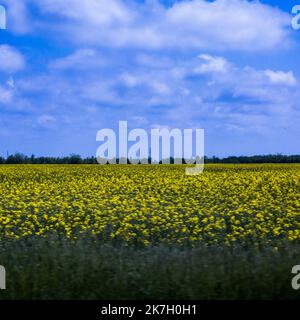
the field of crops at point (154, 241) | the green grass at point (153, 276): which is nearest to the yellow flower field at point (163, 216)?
the field of crops at point (154, 241)

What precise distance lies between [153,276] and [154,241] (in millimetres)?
5115

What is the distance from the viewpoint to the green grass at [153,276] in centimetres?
690

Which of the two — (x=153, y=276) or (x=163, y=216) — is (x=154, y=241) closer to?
(x=163, y=216)

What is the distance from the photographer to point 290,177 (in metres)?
27.2

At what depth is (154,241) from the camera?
12.3 meters

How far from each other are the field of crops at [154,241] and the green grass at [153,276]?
14mm

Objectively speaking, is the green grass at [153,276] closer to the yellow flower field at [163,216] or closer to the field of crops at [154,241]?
the field of crops at [154,241]

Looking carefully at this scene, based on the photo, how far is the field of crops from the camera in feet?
23.1

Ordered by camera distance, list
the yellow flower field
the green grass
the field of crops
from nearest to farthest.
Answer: the green grass → the field of crops → the yellow flower field

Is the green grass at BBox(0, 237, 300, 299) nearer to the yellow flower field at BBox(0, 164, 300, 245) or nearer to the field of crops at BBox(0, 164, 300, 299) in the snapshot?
the field of crops at BBox(0, 164, 300, 299)

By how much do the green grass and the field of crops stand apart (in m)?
0.01

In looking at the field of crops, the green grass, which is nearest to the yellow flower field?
the field of crops
